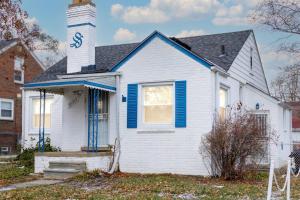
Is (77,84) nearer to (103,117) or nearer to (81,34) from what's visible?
(103,117)

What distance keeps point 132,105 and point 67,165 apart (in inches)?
122

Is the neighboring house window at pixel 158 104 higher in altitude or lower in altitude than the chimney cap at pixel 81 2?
lower

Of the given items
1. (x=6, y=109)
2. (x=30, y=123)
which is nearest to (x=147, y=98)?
(x=30, y=123)

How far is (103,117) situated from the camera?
1791cm

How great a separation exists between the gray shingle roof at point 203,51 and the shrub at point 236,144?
3.52 metres

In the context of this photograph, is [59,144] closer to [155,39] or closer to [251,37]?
[155,39]

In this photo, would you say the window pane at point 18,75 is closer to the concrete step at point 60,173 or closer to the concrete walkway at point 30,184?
the concrete step at point 60,173

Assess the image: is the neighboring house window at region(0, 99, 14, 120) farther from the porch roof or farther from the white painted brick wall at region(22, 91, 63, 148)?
the porch roof

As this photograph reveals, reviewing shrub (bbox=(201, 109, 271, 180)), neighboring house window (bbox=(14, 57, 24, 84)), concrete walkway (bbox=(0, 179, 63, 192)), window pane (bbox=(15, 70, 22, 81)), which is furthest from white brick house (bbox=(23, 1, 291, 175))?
window pane (bbox=(15, 70, 22, 81))

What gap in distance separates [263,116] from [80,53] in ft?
26.3

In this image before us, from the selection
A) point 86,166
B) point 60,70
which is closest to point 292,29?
point 60,70

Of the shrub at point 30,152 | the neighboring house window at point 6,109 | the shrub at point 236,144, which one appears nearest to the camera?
the shrub at point 236,144

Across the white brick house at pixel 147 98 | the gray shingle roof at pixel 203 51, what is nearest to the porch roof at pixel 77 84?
the white brick house at pixel 147 98

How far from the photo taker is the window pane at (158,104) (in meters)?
16.6
